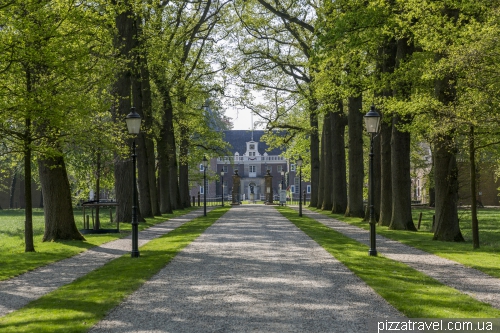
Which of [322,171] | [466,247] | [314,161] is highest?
[314,161]

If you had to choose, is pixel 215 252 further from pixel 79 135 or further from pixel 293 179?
pixel 293 179

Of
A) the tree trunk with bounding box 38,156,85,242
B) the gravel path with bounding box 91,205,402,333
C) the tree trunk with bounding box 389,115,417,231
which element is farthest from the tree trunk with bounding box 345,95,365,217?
the gravel path with bounding box 91,205,402,333

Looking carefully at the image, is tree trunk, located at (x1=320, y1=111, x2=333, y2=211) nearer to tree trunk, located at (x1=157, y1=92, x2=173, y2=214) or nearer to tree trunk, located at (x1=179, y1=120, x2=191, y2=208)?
tree trunk, located at (x1=179, y1=120, x2=191, y2=208)

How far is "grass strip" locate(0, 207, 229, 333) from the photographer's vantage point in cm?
789

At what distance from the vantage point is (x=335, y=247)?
57.1ft

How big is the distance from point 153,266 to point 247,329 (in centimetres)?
627

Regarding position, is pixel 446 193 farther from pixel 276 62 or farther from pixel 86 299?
pixel 276 62

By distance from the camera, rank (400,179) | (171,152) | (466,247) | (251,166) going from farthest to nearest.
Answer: (251,166)
(171,152)
(400,179)
(466,247)

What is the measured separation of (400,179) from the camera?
77.0 ft

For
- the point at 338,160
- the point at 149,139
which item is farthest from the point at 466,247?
the point at 149,139

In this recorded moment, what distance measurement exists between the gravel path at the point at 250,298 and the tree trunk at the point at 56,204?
18.2 feet

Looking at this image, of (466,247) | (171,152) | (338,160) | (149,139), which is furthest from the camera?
(171,152)

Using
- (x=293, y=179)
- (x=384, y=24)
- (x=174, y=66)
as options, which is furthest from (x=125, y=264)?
(x=293, y=179)

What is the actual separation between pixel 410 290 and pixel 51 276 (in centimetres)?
651
